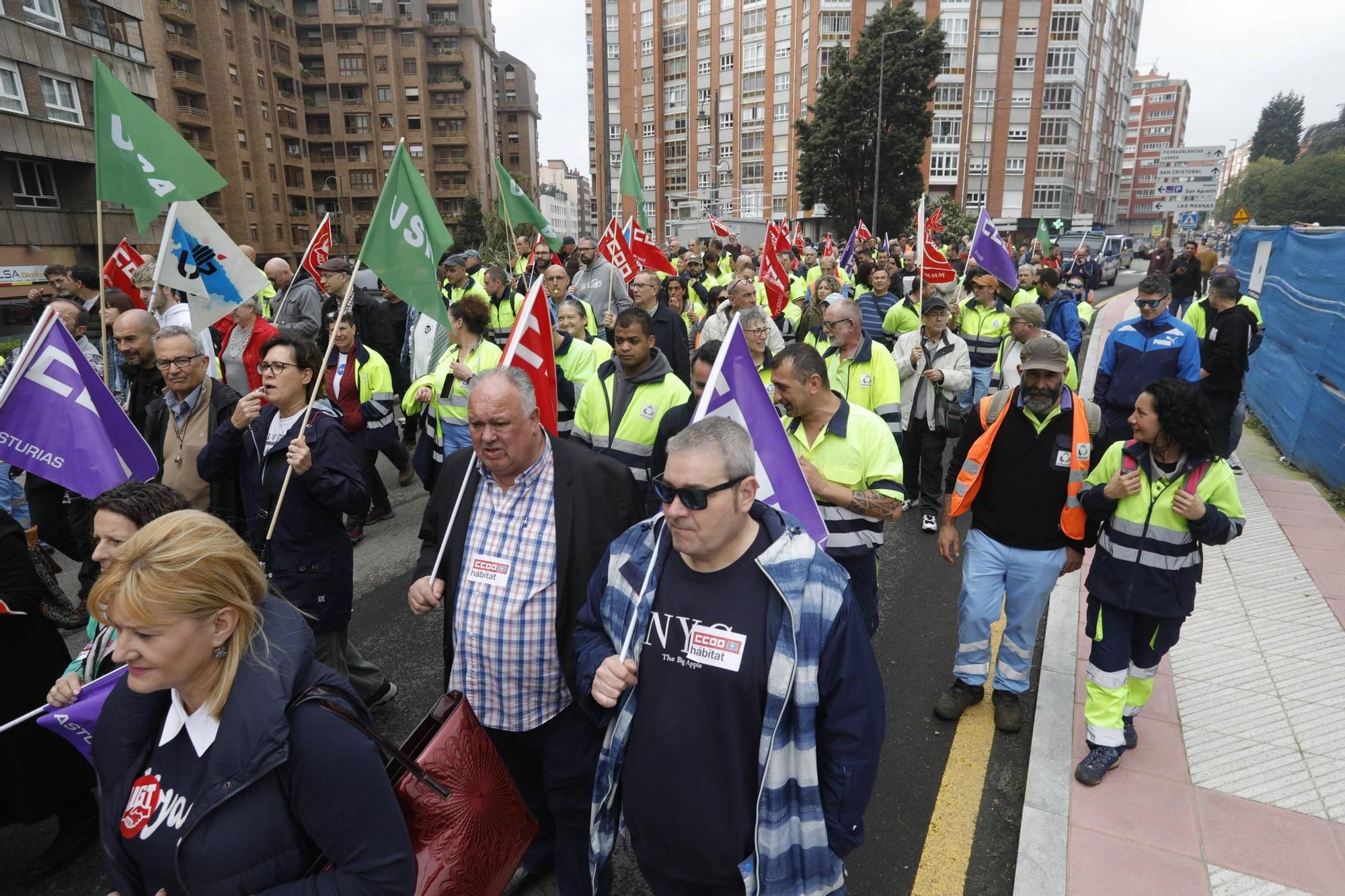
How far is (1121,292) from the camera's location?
3164 centimetres

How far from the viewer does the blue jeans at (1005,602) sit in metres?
4.09

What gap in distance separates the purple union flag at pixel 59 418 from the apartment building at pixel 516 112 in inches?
3739

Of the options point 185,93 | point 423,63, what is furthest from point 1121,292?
point 423,63

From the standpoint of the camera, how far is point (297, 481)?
144 inches

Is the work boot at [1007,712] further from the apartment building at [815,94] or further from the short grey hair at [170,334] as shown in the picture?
the apartment building at [815,94]

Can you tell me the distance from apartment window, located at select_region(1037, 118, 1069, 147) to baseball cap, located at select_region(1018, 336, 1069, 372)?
7151cm

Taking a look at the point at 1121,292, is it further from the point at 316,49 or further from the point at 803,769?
the point at 316,49

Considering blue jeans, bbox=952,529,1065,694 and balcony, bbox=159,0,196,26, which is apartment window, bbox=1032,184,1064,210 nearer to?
balcony, bbox=159,0,196,26

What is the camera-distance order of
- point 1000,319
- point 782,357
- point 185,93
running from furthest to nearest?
point 185,93 < point 1000,319 < point 782,357

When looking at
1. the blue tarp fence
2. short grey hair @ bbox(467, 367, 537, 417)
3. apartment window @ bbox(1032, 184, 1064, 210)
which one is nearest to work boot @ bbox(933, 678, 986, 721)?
short grey hair @ bbox(467, 367, 537, 417)

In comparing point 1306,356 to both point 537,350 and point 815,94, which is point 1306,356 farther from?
point 815,94

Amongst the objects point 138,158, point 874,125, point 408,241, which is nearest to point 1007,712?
point 408,241

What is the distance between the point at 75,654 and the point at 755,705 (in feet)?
17.6

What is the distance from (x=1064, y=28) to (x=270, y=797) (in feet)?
253
